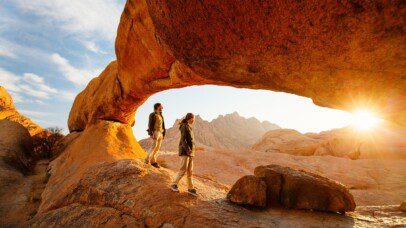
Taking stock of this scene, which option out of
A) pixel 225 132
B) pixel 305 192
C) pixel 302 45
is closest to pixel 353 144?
pixel 305 192

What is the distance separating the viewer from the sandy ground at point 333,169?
1167 centimetres

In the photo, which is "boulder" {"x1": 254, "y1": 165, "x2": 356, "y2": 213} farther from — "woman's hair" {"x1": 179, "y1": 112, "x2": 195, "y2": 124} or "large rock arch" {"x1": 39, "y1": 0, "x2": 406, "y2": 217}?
"woman's hair" {"x1": 179, "y1": 112, "x2": 195, "y2": 124}

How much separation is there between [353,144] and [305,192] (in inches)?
920

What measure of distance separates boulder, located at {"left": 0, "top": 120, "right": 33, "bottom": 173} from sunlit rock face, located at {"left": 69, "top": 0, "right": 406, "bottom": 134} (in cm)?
1410

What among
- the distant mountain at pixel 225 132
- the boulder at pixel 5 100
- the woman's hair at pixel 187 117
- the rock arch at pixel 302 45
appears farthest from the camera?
the distant mountain at pixel 225 132

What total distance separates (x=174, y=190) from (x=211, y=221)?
145 cm

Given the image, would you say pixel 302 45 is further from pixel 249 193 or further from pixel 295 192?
pixel 295 192

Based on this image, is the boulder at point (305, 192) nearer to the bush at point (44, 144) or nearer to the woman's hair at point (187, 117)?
the woman's hair at point (187, 117)

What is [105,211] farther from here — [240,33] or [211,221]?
[240,33]

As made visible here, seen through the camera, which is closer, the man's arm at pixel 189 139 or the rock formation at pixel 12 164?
the man's arm at pixel 189 139

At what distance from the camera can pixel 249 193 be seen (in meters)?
5.50

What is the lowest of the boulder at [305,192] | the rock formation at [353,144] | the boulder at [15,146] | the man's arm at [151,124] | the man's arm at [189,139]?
the boulder at [15,146]

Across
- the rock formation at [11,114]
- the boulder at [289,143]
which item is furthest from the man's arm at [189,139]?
the boulder at [289,143]

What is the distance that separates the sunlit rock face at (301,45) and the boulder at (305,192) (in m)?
2.33
